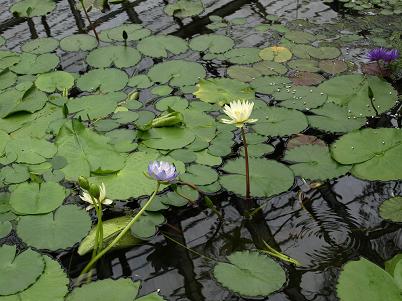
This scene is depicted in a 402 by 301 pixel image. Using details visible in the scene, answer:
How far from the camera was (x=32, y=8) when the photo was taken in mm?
3141

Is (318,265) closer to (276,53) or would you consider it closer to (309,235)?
(309,235)

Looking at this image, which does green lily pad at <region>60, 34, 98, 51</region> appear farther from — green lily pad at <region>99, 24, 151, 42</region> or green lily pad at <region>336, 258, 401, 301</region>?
green lily pad at <region>336, 258, 401, 301</region>

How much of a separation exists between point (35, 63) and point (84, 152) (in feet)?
2.79

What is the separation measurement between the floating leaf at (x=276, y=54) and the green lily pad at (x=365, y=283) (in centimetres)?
133

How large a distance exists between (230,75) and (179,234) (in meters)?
1.04

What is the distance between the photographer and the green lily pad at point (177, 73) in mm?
2494

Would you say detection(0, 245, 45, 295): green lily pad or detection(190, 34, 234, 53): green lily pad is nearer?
detection(0, 245, 45, 295): green lily pad

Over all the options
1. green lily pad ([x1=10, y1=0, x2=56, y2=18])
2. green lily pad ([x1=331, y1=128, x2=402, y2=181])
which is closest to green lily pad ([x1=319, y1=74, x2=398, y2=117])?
green lily pad ([x1=331, y1=128, x2=402, y2=181])

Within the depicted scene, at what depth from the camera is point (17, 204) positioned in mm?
1791

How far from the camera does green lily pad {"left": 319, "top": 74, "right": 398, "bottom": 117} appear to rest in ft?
7.46

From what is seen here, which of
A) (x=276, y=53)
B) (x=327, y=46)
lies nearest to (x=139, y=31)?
(x=276, y=53)

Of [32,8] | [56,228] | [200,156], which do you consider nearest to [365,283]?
[200,156]

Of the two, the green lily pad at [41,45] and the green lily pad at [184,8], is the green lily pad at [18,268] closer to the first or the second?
the green lily pad at [41,45]

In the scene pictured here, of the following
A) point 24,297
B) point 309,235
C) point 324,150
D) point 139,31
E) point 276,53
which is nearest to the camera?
point 24,297
